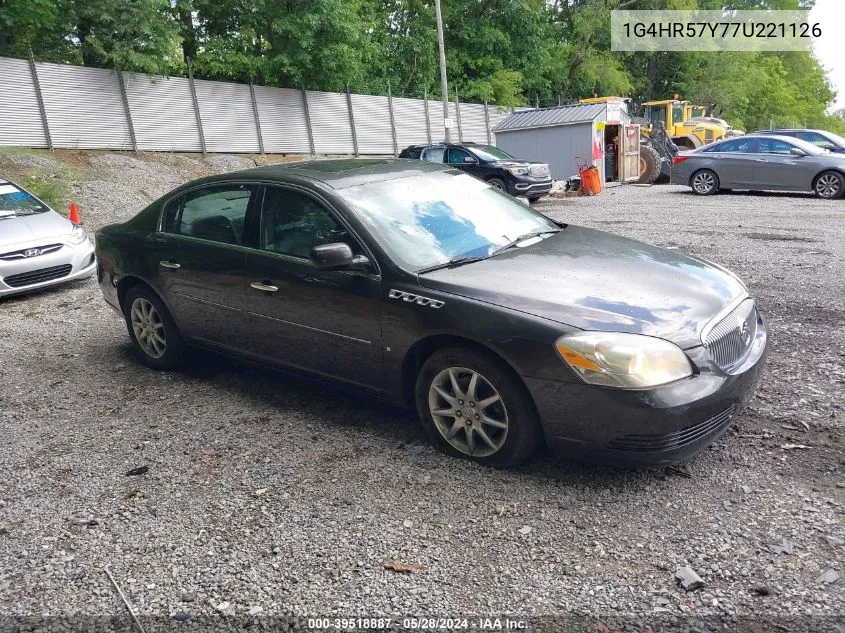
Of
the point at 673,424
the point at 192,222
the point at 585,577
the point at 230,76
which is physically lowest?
the point at 585,577

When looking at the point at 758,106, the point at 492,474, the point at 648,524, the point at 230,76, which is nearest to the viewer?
the point at 648,524

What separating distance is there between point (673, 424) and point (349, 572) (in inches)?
61.2

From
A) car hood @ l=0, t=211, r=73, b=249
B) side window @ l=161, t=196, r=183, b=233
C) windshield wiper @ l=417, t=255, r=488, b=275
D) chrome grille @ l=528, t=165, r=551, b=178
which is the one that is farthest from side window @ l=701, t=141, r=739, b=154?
side window @ l=161, t=196, r=183, b=233

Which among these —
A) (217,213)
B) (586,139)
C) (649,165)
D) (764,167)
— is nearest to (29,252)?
(217,213)

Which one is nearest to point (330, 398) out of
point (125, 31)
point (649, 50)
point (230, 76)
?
point (125, 31)

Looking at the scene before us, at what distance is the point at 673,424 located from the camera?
3.21 m

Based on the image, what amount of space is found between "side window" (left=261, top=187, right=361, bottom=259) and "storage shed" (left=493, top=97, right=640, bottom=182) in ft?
62.8

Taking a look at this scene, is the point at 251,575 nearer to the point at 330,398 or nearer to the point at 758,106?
the point at 330,398

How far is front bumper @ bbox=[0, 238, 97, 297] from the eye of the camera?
8406mm

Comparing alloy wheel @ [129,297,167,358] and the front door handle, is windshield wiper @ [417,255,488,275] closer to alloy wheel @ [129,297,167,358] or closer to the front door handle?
the front door handle

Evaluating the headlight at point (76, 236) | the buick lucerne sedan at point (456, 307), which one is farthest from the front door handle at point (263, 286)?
the headlight at point (76, 236)

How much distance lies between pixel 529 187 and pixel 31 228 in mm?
11187

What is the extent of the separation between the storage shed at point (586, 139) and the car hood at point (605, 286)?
746 inches

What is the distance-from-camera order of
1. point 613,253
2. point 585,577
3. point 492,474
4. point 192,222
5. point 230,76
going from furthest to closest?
point 230,76
point 192,222
point 613,253
point 492,474
point 585,577
